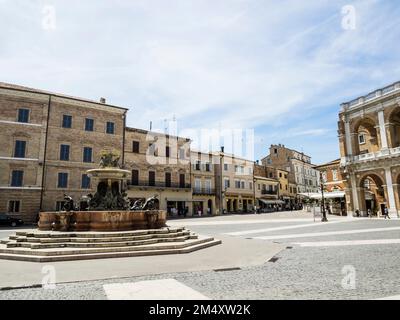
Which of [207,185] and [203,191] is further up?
[207,185]

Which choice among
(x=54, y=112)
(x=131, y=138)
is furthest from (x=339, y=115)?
Answer: (x=54, y=112)

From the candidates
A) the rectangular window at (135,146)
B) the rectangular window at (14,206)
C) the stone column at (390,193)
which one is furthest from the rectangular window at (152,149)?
the stone column at (390,193)

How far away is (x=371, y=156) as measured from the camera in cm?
3000

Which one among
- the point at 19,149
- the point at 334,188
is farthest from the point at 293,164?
the point at 19,149

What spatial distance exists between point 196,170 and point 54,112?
2097cm

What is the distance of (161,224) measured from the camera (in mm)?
12250

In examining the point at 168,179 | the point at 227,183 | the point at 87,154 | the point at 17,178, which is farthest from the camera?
the point at 227,183

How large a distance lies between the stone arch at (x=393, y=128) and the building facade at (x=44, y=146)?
29.7 m

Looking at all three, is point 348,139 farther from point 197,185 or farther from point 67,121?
point 67,121

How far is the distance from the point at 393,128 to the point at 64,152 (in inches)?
1334

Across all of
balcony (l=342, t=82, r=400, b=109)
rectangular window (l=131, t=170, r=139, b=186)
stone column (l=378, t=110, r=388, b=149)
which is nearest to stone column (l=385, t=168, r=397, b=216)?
stone column (l=378, t=110, r=388, b=149)

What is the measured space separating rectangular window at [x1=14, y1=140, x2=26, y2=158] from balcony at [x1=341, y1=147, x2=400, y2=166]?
33954 mm

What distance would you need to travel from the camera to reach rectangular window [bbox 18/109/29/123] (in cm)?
2742
